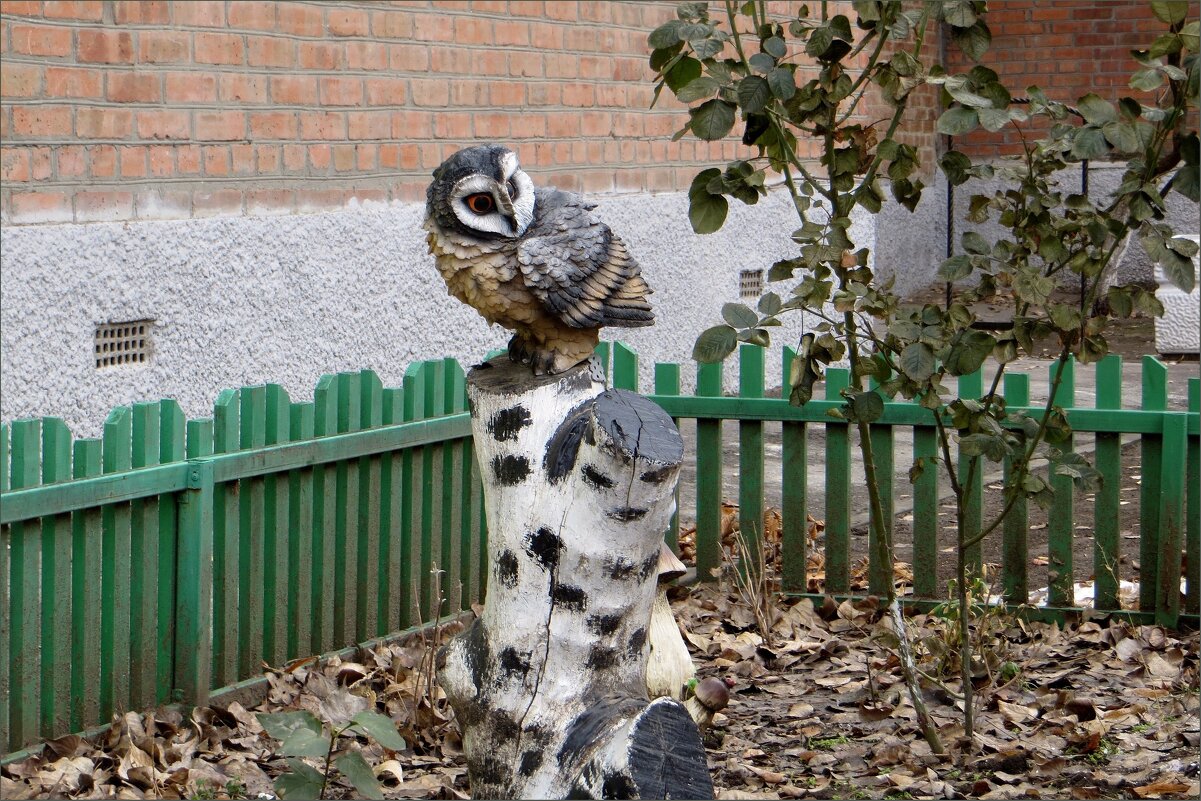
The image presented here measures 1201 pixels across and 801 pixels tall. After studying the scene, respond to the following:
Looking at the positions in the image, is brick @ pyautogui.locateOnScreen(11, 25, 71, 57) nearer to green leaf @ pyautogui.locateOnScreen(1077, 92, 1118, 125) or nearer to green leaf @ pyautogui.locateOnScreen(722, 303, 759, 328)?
green leaf @ pyautogui.locateOnScreen(722, 303, 759, 328)

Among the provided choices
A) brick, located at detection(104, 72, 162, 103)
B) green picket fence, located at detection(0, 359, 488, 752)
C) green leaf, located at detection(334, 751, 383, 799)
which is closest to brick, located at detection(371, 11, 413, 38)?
brick, located at detection(104, 72, 162, 103)

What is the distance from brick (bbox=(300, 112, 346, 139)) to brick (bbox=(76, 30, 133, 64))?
0.98 m

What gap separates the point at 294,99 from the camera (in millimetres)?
6613

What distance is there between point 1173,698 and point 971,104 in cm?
208

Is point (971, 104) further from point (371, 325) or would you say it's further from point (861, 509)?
point (371, 325)

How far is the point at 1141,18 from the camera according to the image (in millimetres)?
14297

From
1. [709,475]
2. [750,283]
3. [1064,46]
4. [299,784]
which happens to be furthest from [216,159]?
[1064,46]

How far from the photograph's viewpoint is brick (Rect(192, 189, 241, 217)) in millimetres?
6188

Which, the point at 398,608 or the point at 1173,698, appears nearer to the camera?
the point at 1173,698

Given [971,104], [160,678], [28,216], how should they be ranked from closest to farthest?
[971,104] < [160,678] < [28,216]

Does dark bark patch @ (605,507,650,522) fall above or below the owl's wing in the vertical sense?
below

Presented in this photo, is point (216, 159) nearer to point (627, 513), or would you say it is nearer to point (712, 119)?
point (712, 119)

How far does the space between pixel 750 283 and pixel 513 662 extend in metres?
7.75

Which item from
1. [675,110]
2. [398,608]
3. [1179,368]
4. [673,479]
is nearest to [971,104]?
[673,479]
